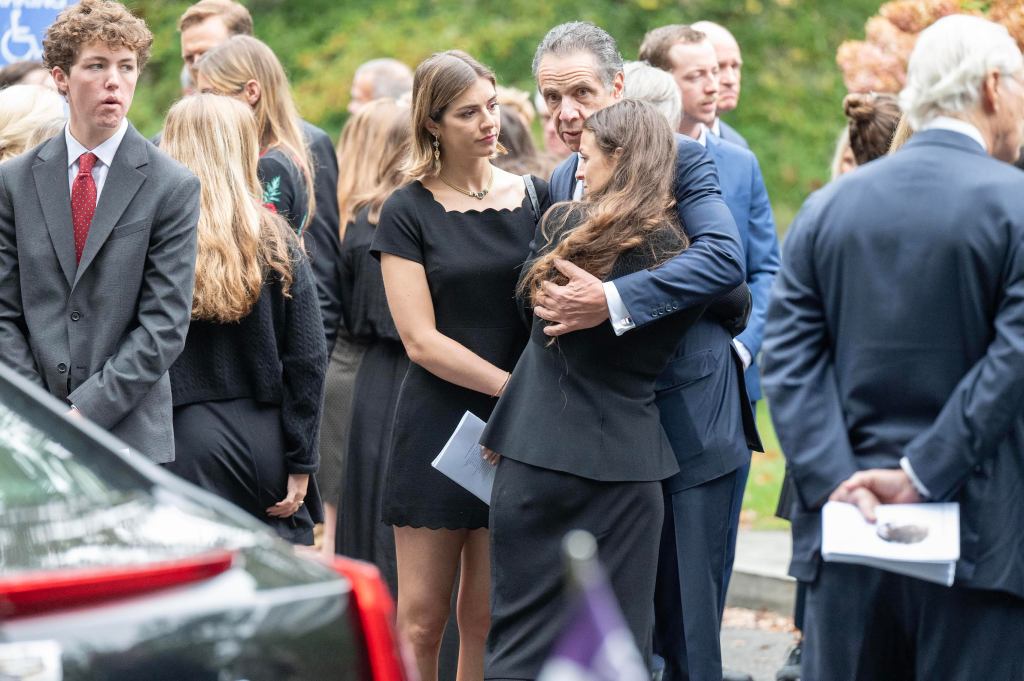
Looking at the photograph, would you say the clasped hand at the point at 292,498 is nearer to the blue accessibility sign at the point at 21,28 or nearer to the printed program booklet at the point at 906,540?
the printed program booklet at the point at 906,540

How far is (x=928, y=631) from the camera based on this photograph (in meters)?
3.81

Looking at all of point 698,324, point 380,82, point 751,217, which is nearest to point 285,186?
point 751,217

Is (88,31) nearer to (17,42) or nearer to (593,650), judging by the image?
(17,42)

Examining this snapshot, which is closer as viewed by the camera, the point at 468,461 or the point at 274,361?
the point at 468,461

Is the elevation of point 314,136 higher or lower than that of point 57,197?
lower

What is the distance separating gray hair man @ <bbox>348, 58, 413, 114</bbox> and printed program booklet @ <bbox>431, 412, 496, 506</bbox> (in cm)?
506

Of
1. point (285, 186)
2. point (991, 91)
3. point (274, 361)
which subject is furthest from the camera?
point (285, 186)

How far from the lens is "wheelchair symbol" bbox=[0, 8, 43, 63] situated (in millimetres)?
8391

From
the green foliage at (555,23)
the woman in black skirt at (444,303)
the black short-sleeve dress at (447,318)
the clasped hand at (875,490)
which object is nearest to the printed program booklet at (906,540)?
the clasped hand at (875,490)

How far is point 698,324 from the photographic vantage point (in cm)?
534

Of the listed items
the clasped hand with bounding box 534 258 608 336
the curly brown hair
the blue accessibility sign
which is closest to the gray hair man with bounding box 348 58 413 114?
the blue accessibility sign

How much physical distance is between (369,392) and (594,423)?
2.08 meters

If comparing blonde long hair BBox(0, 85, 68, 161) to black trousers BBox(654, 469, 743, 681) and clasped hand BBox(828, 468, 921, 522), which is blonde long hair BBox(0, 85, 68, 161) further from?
clasped hand BBox(828, 468, 921, 522)

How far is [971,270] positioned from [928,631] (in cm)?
89
